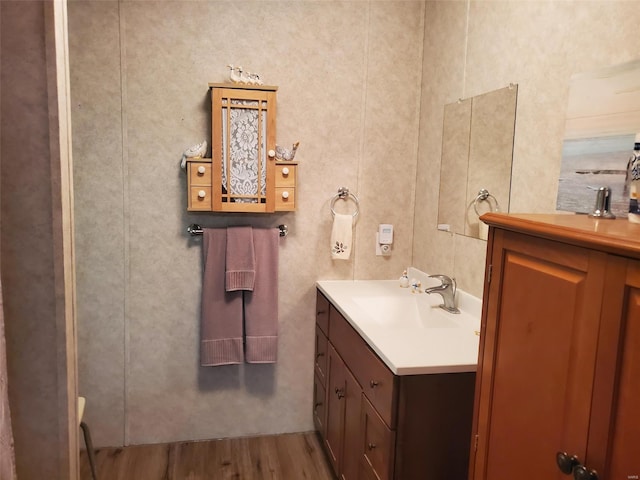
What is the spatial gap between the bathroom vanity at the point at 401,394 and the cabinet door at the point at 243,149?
2.20 feet

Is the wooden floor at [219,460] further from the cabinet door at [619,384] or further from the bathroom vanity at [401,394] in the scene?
the cabinet door at [619,384]

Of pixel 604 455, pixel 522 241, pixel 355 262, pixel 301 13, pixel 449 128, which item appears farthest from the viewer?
pixel 355 262

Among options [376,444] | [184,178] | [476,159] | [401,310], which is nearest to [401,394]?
[376,444]

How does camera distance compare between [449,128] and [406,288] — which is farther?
[406,288]

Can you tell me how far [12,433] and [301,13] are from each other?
88.8 inches

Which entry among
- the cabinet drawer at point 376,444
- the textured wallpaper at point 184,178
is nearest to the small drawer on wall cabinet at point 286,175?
the textured wallpaper at point 184,178

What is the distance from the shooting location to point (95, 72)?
8.31 feet

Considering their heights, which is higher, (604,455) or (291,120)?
(291,120)

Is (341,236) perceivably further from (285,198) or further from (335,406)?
(335,406)

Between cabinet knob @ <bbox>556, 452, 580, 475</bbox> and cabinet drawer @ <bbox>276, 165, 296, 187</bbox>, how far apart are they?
1895 mm

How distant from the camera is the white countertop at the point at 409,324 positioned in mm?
1652

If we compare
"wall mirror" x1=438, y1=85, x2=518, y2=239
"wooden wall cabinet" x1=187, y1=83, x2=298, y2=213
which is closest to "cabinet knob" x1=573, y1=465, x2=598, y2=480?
"wall mirror" x1=438, y1=85, x2=518, y2=239

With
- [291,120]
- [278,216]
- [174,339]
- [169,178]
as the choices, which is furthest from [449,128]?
[174,339]

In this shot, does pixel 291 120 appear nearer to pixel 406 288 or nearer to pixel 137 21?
pixel 137 21
